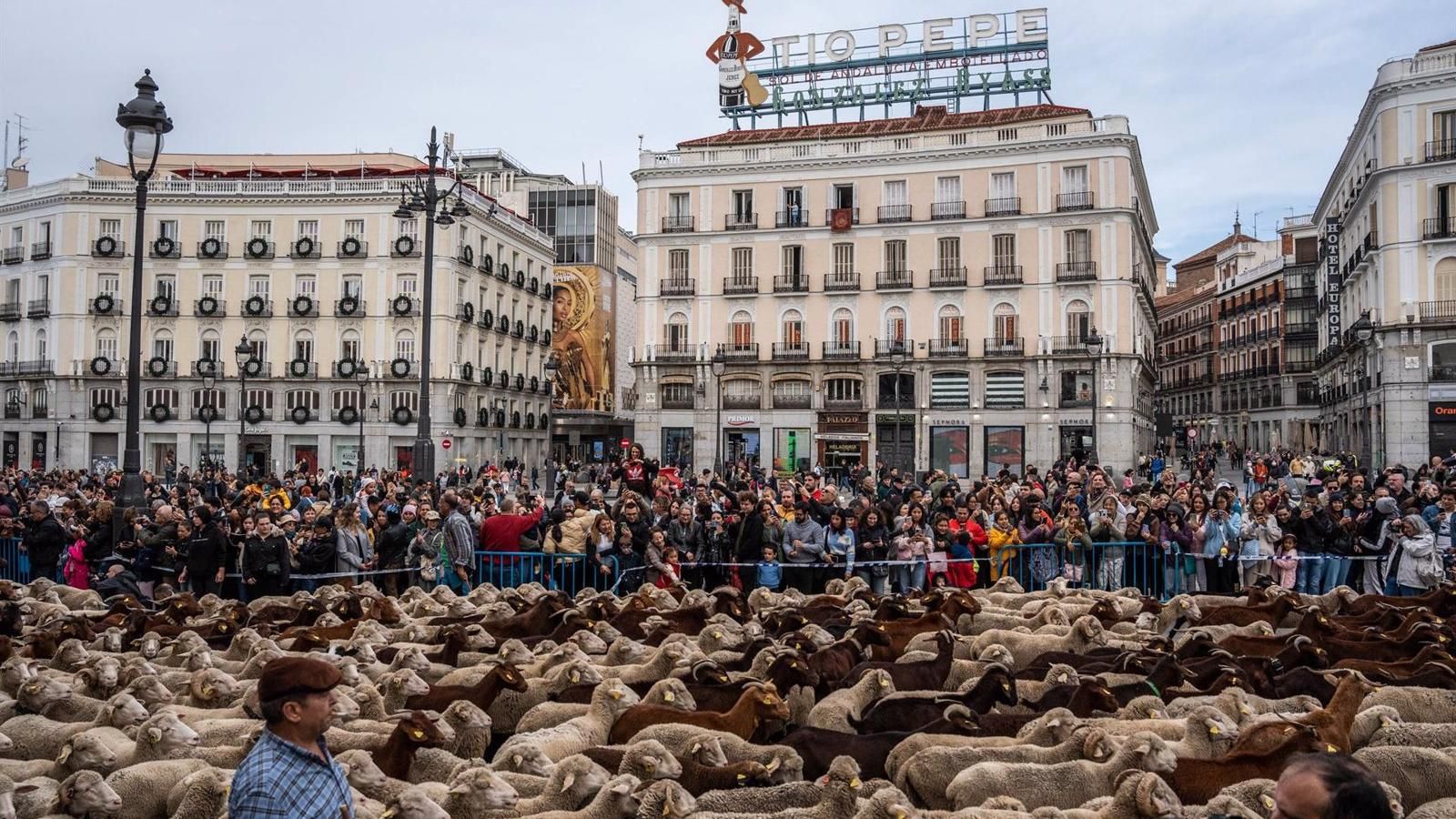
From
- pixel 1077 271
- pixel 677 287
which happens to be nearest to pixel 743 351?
pixel 677 287

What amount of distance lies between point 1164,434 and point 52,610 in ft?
105

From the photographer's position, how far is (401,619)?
11.4 m

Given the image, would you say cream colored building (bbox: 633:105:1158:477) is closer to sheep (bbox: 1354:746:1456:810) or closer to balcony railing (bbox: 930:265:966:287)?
balcony railing (bbox: 930:265:966:287)

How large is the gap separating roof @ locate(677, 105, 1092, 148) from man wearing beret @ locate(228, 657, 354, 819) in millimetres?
49842

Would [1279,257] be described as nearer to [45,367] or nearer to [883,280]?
[883,280]

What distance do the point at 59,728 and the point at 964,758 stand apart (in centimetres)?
604

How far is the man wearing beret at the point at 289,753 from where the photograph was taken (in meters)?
3.65

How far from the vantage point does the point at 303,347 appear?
56188 millimetres

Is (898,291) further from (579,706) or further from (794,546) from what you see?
(579,706)

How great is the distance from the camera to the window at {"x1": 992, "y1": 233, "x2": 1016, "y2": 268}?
49.4 metres

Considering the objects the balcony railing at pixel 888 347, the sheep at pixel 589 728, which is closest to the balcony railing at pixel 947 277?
the balcony railing at pixel 888 347

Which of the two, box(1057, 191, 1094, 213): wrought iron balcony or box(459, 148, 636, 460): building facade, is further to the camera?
box(459, 148, 636, 460): building facade

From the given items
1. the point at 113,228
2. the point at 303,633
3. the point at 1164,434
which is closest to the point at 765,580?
the point at 303,633

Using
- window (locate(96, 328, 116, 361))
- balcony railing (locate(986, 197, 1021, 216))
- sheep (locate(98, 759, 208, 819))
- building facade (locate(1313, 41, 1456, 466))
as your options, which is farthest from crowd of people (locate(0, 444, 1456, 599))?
window (locate(96, 328, 116, 361))
